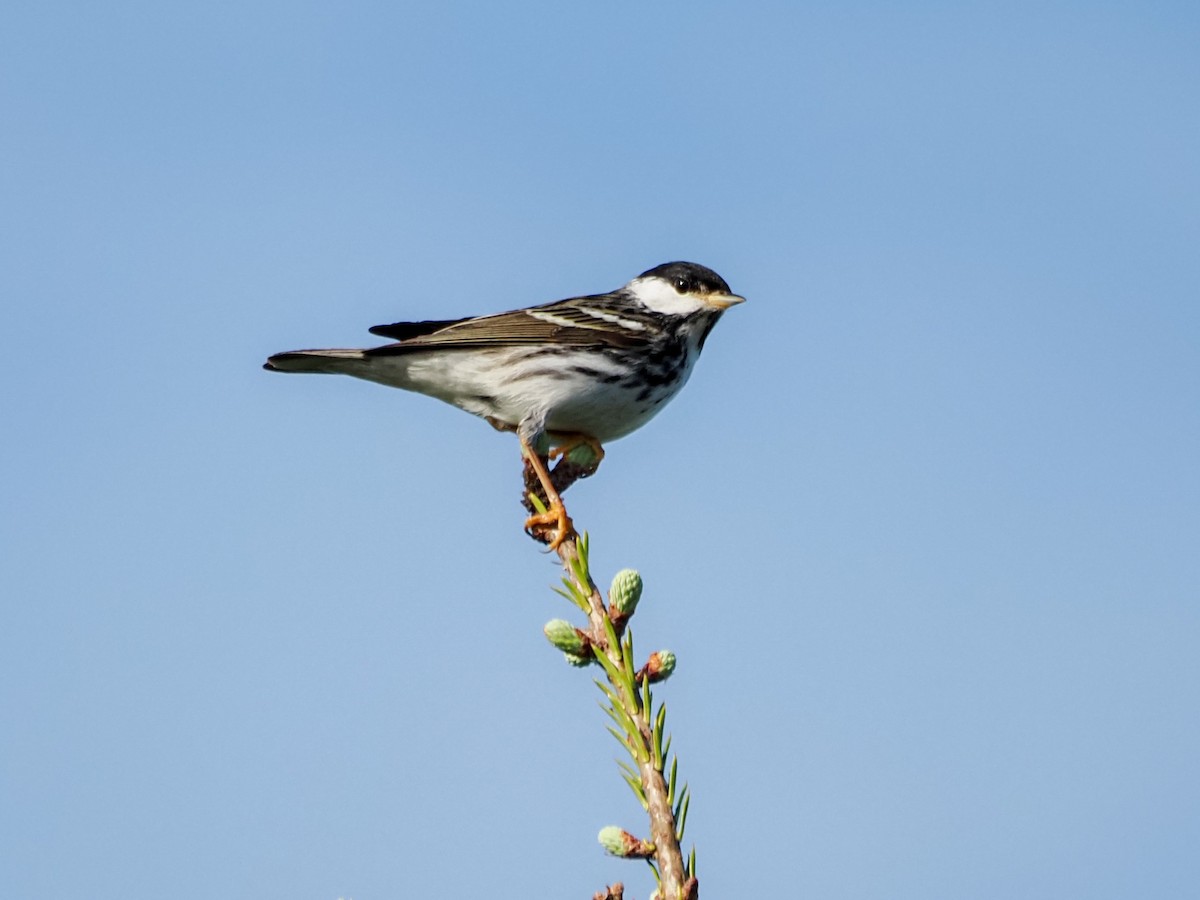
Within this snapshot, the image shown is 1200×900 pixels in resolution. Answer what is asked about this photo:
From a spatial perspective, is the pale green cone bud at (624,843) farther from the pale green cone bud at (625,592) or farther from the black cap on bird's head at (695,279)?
the black cap on bird's head at (695,279)

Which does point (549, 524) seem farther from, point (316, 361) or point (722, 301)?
point (722, 301)

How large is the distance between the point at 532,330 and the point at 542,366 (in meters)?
0.66

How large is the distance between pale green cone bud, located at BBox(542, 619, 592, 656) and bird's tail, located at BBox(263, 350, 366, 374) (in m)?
5.11

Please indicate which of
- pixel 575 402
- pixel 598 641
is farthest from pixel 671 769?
pixel 575 402

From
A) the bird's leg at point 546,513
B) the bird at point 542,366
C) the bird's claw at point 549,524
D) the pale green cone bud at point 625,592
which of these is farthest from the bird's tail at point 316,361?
the pale green cone bud at point 625,592

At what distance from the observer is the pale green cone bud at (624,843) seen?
354cm

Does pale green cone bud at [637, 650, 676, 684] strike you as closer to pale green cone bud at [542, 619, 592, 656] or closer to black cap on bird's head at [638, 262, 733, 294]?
pale green cone bud at [542, 619, 592, 656]

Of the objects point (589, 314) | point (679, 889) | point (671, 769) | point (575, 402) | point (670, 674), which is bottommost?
point (679, 889)

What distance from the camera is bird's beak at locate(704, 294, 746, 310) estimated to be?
34.3 ft

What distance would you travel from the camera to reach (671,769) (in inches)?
151

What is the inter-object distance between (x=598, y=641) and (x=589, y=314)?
236 inches

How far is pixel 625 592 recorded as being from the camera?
4.33m

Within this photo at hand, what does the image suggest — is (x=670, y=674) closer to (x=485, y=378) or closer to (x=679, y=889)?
(x=679, y=889)

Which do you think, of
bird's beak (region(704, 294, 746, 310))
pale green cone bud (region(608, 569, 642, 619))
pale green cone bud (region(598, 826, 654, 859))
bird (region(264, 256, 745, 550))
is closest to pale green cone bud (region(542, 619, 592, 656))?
pale green cone bud (region(608, 569, 642, 619))
